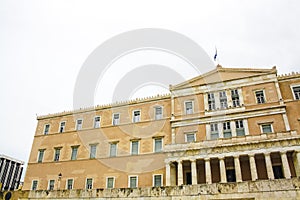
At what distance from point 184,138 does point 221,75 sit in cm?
867

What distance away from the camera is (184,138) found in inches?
1089

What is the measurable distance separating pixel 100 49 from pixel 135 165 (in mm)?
14145

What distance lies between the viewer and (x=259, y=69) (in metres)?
27.8

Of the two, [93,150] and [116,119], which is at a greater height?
[116,119]

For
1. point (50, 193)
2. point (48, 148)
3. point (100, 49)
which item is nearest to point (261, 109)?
point (100, 49)

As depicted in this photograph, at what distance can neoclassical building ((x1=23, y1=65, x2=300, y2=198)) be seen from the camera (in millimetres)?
23031

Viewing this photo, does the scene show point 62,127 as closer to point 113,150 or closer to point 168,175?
point 113,150

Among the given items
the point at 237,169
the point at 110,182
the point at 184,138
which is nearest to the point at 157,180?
the point at 184,138

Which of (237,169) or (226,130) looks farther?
(226,130)

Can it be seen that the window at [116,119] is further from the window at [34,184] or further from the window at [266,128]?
the window at [266,128]

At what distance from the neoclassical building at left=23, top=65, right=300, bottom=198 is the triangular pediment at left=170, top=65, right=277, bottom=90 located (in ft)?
0.36

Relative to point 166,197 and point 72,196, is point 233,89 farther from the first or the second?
point 72,196

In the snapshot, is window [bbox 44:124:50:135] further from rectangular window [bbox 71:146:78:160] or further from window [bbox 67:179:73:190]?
window [bbox 67:179:73:190]

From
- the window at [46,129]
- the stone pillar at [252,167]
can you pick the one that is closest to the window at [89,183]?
the window at [46,129]
